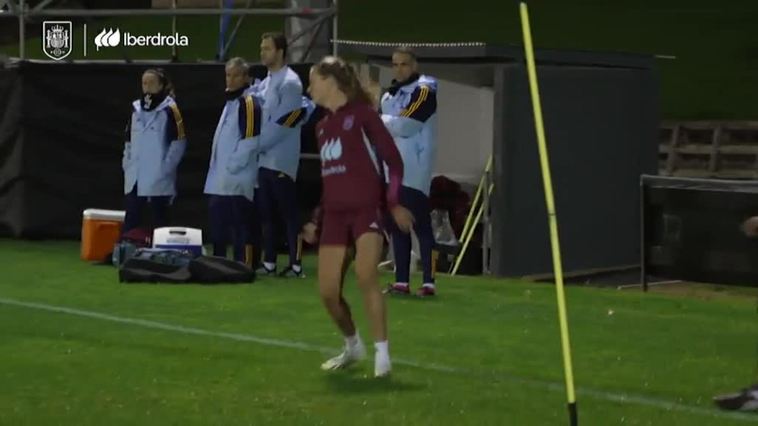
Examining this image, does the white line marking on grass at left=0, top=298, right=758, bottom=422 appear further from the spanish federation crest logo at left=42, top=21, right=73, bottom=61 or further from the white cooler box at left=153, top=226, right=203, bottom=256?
the spanish federation crest logo at left=42, top=21, right=73, bottom=61

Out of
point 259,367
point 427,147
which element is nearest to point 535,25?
point 427,147

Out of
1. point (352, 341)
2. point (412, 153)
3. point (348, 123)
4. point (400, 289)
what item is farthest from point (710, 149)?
point (348, 123)

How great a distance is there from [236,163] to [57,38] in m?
5.75

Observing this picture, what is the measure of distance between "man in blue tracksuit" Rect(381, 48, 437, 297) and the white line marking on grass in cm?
240

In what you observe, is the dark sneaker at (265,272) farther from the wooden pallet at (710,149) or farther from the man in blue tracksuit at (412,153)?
the wooden pallet at (710,149)

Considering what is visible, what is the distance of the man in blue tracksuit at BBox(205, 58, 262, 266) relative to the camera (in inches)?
591

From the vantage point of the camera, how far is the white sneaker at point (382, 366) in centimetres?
943

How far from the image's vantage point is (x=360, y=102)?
957cm

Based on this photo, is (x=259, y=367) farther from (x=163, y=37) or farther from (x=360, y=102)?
(x=163, y=37)

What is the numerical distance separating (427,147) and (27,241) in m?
6.40

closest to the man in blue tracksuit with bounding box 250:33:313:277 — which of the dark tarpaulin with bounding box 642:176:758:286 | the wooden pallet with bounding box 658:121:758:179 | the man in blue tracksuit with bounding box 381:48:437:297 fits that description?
the man in blue tracksuit with bounding box 381:48:437:297

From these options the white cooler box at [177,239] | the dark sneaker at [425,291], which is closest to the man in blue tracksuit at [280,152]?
the white cooler box at [177,239]

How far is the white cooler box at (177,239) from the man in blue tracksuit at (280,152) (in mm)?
731

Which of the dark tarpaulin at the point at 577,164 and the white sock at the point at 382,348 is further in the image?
the dark tarpaulin at the point at 577,164
